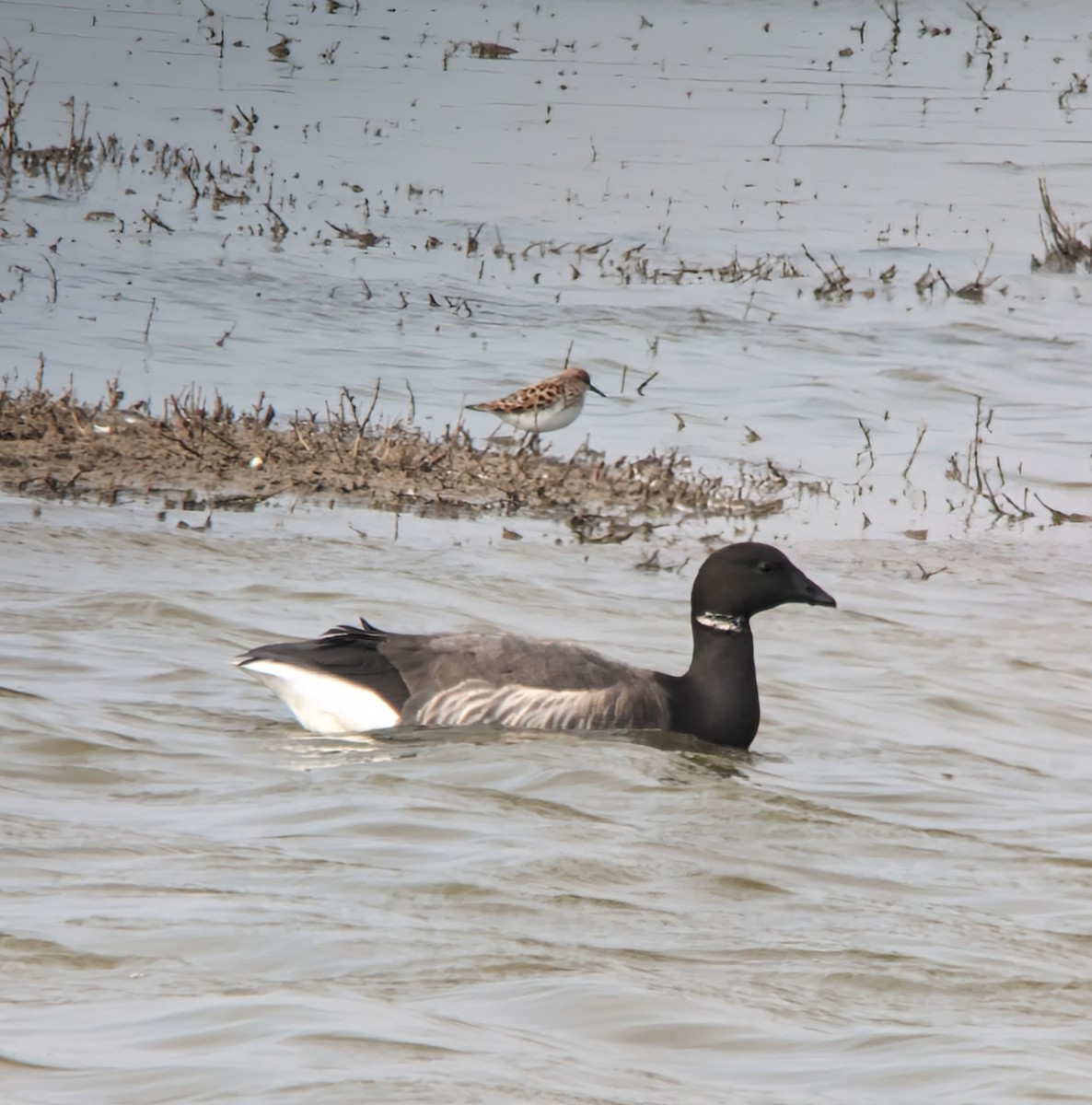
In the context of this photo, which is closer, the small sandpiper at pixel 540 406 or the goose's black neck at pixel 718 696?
the goose's black neck at pixel 718 696

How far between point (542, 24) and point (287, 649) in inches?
1084

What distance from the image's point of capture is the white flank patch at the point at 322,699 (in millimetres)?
7266

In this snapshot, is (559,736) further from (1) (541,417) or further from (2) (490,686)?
(1) (541,417)

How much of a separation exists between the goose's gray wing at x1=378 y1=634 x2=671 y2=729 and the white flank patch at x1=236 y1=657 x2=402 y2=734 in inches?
6.3

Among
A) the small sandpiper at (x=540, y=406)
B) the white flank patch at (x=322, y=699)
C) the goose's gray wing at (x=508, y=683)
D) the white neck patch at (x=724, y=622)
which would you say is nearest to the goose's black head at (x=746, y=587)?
the white neck patch at (x=724, y=622)

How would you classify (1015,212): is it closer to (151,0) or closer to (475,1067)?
(151,0)

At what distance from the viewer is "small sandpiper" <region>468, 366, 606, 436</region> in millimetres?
11945

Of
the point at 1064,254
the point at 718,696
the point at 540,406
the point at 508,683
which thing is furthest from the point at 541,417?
the point at 1064,254

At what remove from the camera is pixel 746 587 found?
812cm

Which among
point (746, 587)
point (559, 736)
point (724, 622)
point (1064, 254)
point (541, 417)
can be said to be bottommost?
point (559, 736)

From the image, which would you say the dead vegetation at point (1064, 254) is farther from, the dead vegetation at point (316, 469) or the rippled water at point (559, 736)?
the dead vegetation at point (316, 469)

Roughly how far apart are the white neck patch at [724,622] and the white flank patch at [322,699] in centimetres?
146

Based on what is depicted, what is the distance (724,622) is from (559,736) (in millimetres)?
1008

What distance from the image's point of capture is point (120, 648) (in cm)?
795
